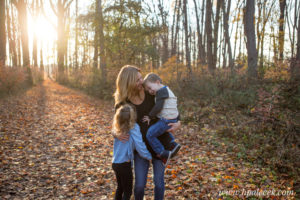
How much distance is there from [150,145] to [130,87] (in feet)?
2.41

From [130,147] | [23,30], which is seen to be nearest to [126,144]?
[130,147]

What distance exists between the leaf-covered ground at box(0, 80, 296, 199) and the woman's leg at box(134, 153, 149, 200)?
4.15ft

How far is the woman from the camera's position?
247 cm

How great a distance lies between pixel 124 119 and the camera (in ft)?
7.82

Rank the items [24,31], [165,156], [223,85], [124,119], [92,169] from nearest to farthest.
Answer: [124,119] → [165,156] → [92,169] → [223,85] → [24,31]

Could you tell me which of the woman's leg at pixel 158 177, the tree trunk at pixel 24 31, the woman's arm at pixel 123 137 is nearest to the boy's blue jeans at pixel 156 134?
the woman's leg at pixel 158 177

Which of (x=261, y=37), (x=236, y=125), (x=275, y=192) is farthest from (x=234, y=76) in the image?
(x=261, y=37)

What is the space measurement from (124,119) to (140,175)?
2.21ft

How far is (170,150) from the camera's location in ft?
8.54

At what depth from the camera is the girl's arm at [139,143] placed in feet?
7.88

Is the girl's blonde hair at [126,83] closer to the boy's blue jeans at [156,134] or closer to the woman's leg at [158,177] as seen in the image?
the boy's blue jeans at [156,134]

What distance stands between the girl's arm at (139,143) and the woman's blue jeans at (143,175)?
0.11m

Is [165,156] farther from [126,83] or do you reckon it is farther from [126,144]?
[126,83]

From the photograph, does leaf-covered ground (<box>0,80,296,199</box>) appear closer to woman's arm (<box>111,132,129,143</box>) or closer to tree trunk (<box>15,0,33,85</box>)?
woman's arm (<box>111,132,129,143</box>)
